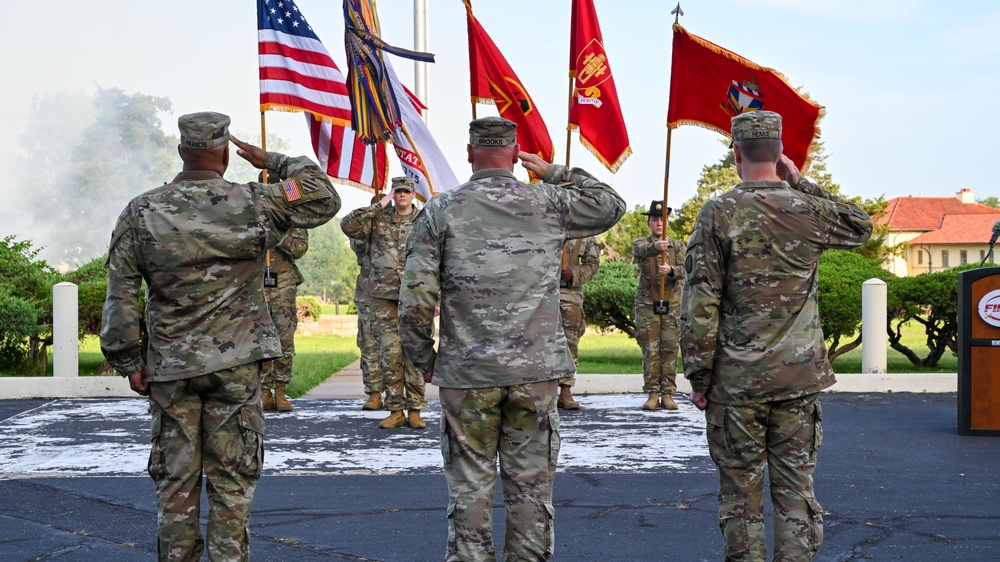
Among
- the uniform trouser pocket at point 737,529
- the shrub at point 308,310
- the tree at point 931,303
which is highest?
the tree at point 931,303

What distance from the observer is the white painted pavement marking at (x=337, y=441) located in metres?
8.12

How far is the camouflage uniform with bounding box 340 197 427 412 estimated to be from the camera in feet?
32.0

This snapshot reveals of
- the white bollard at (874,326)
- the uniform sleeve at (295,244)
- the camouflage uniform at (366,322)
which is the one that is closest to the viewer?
the camouflage uniform at (366,322)

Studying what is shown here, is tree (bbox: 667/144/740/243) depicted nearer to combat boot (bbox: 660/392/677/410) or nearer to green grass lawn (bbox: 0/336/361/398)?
green grass lawn (bbox: 0/336/361/398)

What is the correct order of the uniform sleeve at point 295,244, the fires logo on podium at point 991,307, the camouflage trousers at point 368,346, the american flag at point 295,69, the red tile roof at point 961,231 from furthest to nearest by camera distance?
the red tile roof at point 961,231, the uniform sleeve at point 295,244, the american flag at point 295,69, the camouflage trousers at point 368,346, the fires logo on podium at point 991,307

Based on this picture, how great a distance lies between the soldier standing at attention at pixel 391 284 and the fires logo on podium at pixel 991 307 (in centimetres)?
545

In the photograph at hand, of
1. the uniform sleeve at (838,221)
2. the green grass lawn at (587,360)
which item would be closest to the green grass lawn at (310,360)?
the green grass lawn at (587,360)

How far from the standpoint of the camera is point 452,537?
439 centimetres

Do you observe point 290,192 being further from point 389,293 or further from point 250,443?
point 389,293

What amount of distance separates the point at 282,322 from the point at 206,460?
6.72m

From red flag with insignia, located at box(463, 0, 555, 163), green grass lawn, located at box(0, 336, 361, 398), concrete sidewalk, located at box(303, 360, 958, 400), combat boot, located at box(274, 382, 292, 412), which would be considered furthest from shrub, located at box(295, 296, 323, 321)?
red flag with insignia, located at box(463, 0, 555, 163)

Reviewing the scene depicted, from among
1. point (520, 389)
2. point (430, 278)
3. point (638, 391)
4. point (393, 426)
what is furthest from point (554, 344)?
point (638, 391)

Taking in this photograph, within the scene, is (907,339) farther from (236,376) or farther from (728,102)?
(236,376)

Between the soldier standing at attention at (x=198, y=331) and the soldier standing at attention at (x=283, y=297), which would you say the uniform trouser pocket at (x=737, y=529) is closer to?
the soldier standing at attention at (x=198, y=331)
